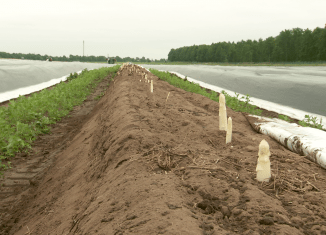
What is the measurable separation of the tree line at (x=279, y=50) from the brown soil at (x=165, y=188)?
42158 millimetres

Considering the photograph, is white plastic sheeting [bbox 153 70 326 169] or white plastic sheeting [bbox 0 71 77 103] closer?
white plastic sheeting [bbox 153 70 326 169]

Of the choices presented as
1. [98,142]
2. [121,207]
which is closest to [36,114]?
[98,142]

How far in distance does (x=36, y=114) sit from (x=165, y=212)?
6184 mm

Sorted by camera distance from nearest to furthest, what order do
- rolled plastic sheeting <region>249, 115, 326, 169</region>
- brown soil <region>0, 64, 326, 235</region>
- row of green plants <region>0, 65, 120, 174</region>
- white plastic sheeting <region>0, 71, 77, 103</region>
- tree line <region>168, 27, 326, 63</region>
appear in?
brown soil <region>0, 64, 326, 235</region> < rolled plastic sheeting <region>249, 115, 326, 169</region> < row of green plants <region>0, 65, 120, 174</region> < white plastic sheeting <region>0, 71, 77, 103</region> < tree line <region>168, 27, 326, 63</region>

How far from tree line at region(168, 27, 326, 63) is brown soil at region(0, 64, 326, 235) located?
1660 inches

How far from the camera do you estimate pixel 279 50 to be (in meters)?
46.8

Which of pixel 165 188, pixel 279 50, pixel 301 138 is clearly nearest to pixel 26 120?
pixel 165 188

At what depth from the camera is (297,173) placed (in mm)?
2516

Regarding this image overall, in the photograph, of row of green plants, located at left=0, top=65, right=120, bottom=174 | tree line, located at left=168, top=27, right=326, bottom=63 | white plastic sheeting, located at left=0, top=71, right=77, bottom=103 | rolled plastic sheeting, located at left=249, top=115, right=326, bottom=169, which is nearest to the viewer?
rolled plastic sheeting, located at left=249, top=115, right=326, bottom=169

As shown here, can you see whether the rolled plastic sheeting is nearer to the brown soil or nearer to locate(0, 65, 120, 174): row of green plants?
the brown soil

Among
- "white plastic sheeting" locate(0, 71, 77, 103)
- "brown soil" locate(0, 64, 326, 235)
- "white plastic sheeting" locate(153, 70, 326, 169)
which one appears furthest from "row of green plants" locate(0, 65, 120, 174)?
"white plastic sheeting" locate(153, 70, 326, 169)

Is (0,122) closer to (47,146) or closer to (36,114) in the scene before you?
(47,146)

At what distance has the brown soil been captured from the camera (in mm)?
1715

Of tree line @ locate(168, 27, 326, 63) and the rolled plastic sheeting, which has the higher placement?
tree line @ locate(168, 27, 326, 63)
